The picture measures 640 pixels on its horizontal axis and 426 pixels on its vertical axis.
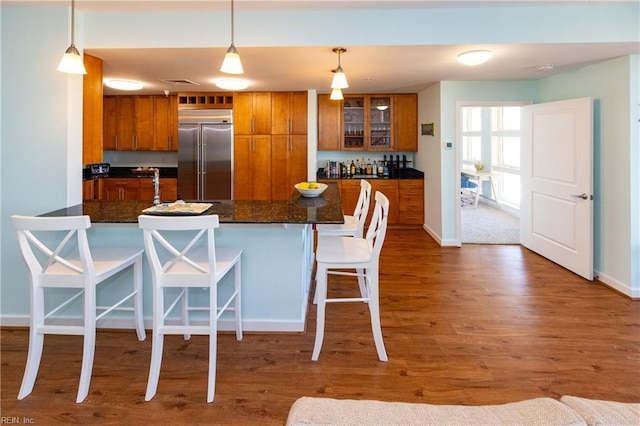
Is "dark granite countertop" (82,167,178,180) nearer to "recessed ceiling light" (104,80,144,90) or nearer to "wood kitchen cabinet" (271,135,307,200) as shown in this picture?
"wood kitchen cabinet" (271,135,307,200)

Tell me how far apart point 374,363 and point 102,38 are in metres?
3.25

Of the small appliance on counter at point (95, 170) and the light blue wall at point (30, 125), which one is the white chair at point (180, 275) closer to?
the light blue wall at point (30, 125)

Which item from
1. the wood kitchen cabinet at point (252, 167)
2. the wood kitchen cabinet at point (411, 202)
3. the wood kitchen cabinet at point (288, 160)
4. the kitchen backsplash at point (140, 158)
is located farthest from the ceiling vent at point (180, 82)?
the wood kitchen cabinet at point (411, 202)

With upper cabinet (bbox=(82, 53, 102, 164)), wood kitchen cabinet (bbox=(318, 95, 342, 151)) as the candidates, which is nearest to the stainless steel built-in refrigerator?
wood kitchen cabinet (bbox=(318, 95, 342, 151))

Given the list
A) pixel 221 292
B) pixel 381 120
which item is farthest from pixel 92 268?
pixel 381 120

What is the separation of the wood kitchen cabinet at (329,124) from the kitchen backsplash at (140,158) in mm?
2511

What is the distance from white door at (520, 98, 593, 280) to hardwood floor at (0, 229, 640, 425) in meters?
0.76

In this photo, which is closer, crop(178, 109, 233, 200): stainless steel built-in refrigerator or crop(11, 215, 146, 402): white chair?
crop(11, 215, 146, 402): white chair

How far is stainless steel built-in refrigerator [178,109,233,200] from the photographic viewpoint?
6297 millimetres

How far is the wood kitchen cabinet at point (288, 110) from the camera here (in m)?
6.32

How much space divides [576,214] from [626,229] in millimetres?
545

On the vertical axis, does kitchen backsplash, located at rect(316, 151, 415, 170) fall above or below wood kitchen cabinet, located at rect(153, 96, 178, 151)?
below

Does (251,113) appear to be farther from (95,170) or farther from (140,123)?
(95,170)

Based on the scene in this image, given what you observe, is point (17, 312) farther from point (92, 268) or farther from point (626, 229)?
point (626, 229)
